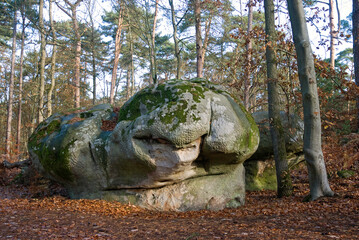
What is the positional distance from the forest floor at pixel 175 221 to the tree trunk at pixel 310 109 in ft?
1.32

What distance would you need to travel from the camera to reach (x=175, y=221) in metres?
5.42

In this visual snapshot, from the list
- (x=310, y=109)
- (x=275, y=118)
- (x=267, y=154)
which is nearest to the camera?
(x=310, y=109)

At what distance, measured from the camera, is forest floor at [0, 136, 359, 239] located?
4090 millimetres

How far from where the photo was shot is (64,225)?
185 inches

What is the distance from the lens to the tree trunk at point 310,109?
6434 mm

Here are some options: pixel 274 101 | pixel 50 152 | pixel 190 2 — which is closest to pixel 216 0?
pixel 190 2

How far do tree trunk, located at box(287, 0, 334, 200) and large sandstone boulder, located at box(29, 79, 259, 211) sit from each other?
1279 mm

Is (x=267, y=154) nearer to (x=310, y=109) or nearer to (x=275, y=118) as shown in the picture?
(x=275, y=118)

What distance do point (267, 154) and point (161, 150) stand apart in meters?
4.69

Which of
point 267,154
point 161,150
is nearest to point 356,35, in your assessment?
point 267,154

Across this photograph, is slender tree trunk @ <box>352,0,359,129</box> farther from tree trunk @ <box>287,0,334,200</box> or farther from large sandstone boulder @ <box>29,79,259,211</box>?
large sandstone boulder @ <box>29,79,259,211</box>

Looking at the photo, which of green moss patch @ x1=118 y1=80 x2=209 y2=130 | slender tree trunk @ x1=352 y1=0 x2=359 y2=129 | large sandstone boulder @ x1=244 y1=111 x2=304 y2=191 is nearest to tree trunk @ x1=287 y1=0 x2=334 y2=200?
green moss patch @ x1=118 y1=80 x2=209 y2=130

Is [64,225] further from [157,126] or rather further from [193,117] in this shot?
[193,117]

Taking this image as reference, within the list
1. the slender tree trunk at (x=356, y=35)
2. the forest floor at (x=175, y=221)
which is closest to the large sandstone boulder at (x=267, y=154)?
the forest floor at (x=175, y=221)
